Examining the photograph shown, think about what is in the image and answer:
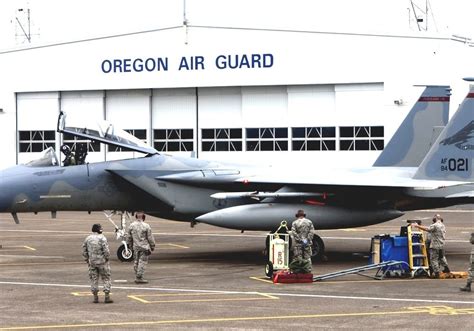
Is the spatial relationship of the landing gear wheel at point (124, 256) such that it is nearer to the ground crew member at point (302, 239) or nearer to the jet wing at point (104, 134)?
the jet wing at point (104, 134)

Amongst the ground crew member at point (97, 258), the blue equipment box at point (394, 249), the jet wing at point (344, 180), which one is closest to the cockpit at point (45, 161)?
the jet wing at point (344, 180)

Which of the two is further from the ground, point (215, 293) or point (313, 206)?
point (313, 206)

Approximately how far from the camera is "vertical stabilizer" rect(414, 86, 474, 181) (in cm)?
2250

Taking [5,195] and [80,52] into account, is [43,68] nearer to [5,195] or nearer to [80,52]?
[80,52]

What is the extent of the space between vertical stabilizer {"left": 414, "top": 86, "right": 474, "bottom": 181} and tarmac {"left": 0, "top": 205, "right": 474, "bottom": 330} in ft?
6.95

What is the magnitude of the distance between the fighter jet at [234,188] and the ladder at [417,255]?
2.10 meters

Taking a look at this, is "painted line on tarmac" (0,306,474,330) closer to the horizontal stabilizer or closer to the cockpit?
the horizontal stabilizer

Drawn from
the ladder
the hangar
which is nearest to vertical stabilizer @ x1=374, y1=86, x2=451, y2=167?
the ladder

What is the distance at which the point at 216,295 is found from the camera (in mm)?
16109

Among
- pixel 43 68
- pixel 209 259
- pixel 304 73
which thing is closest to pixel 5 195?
pixel 209 259

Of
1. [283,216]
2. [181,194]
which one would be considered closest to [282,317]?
[283,216]

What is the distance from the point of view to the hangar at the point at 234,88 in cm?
4472

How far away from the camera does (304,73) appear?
45.8m

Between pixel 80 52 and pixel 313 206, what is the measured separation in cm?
2996
